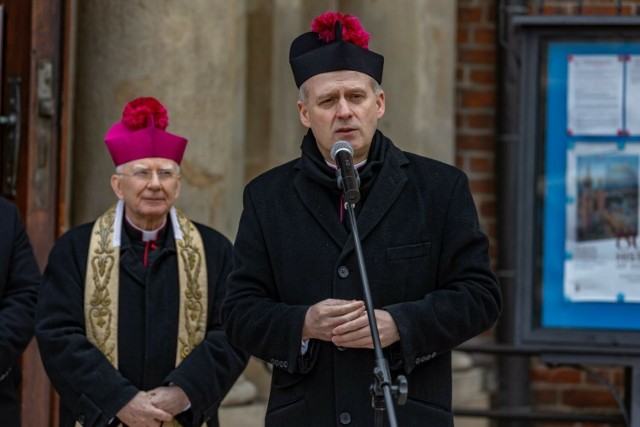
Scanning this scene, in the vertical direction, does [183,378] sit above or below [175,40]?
below

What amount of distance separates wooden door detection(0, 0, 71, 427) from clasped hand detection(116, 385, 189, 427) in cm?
133

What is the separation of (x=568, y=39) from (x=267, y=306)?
2423mm

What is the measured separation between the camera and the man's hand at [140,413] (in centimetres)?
493

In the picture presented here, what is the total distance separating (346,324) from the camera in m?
3.79

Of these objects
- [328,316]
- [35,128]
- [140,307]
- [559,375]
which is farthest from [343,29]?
[559,375]

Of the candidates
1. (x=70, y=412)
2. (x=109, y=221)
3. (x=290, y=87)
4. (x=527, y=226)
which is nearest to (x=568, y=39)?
(x=527, y=226)

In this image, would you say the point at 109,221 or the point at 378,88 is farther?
the point at 109,221

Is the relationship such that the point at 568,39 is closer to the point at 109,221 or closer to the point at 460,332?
the point at 109,221

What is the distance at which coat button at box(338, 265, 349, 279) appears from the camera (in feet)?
12.9

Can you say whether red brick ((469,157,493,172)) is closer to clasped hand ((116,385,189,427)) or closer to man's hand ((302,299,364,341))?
clasped hand ((116,385,189,427))

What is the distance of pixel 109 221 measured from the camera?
5277 mm

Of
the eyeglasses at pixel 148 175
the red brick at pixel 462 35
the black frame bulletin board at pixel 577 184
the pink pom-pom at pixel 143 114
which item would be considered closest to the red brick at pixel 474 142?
the red brick at pixel 462 35

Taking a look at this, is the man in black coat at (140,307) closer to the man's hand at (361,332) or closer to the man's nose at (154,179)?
the man's nose at (154,179)

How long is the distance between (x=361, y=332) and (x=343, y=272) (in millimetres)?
211
